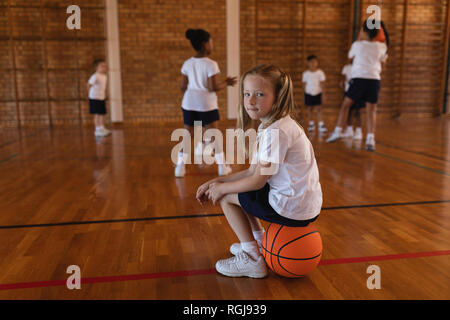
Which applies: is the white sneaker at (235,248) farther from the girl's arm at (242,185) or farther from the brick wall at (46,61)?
the brick wall at (46,61)

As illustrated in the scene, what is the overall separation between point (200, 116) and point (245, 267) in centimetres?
211

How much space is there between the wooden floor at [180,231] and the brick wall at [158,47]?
3.95 m

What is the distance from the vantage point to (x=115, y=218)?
98.0 inches

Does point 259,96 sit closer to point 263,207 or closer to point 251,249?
point 263,207

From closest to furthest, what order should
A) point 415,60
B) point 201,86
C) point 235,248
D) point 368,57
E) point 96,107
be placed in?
point 235,248 → point 201,86 → point 368,57 → point 96,107 → point 415,60

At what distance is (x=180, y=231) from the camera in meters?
2.27

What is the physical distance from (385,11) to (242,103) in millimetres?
8357

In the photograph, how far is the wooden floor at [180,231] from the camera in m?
1.62

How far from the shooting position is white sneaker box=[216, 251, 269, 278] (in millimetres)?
1686

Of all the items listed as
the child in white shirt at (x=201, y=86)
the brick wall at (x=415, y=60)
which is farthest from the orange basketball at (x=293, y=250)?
the brick wall at (x=415, y=60)

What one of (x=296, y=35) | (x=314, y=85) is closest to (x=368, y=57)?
(x=314, y=85)

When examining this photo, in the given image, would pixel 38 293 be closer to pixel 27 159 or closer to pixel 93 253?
pixel 93 253
